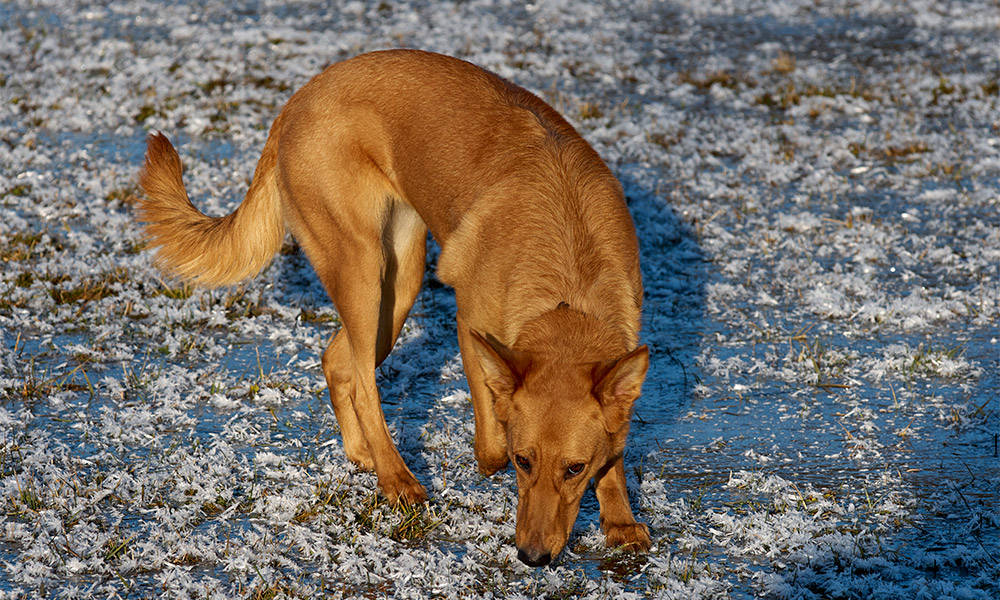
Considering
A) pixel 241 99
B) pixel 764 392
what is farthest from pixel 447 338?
pixel 241 99

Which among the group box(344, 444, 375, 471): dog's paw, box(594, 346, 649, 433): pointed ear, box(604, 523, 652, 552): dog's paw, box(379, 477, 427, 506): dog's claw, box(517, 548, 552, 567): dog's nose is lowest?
box(344, 444, 375, 471): dog's paw

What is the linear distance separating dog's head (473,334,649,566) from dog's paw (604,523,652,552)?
0.39 m

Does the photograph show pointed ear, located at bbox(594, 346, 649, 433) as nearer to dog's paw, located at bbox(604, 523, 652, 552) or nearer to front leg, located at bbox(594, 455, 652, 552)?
front leg, located at bbox(594, 455, 652, 552)

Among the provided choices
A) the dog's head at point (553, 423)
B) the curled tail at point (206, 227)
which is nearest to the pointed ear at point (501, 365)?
the dog's head at point (553, 423)

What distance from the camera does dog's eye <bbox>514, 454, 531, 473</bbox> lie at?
139 inches

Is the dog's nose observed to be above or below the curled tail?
below

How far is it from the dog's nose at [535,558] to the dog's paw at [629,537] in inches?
19.6

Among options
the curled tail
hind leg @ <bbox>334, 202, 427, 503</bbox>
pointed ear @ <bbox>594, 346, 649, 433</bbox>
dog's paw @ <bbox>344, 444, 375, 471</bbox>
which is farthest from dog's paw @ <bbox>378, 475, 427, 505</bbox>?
the curled tail

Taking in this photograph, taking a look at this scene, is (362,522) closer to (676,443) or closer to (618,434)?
(618,434)

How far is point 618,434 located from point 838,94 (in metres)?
7.18

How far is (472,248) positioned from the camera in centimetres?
411

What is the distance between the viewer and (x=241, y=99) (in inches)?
380

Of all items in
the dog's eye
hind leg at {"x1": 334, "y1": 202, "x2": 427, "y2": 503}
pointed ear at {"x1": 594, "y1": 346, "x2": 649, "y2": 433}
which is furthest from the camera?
hind leg at {"x1": 334, "y1": 202, "x2": 427, "y2": 503}

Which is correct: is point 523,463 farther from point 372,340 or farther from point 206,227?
point 206,227
